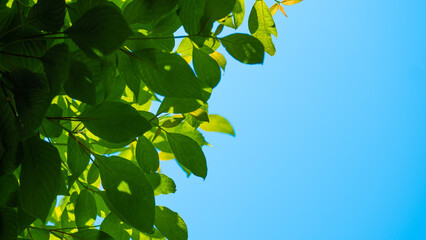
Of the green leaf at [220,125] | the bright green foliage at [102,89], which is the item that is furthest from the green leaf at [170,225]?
the green leaf at [220,125]

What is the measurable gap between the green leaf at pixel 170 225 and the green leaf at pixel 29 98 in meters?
0.15

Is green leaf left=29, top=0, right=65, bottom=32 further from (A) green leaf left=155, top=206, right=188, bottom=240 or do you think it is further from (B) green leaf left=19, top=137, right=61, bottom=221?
(A) green leaf left=155, top=206, right=188, bottom=240

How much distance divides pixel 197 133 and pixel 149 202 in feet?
0.44

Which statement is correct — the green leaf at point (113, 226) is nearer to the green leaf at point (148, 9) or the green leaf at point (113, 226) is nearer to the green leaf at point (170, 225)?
the green leaf at point (170, 225)

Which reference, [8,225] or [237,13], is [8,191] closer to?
[8,225]

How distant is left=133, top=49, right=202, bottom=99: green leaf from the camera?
0.23 m

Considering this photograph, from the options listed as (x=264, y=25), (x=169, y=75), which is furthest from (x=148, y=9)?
(x=264, y=25)

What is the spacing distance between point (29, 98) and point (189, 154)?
15 centimetres

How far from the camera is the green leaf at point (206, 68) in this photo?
28 centimetres

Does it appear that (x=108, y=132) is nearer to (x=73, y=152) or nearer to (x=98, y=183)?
(x=73, y=152)

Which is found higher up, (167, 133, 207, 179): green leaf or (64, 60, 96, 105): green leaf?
(167, 133, 207, 179): green leaf

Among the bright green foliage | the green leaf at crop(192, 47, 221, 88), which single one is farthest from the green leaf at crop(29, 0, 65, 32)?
the green leaf at crop(192, 47, 221, 88)

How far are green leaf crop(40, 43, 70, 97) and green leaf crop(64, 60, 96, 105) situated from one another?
2cm

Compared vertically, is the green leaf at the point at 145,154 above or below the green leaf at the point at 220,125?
below
